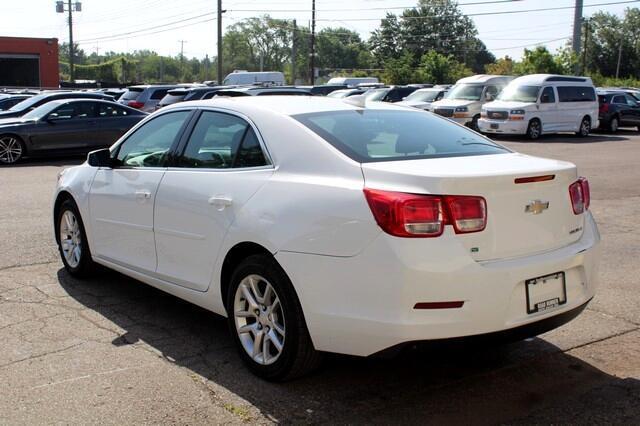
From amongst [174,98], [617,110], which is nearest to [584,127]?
[617,110]

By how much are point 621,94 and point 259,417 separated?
2916cm

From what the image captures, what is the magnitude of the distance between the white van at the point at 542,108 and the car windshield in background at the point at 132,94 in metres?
12.5

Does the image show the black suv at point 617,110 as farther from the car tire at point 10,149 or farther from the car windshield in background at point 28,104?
the car tire at point 10,149

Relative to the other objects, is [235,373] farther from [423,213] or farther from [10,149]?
[10,149]

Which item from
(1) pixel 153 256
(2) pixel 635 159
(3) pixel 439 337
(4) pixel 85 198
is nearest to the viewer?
(3) pixel 439 337

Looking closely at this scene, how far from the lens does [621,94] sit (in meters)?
29.4

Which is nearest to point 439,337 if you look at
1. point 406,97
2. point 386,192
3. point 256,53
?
point 386,192

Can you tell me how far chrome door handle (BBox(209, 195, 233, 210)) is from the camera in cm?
432

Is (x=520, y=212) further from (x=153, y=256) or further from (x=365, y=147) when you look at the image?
(x=153, y=256)

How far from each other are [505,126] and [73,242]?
19.6 m

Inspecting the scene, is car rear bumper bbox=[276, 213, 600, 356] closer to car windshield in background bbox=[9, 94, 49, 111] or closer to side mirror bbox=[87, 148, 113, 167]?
side mirror bbox=[87, 148, 113, 167]

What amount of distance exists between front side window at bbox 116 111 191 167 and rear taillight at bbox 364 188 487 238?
6.94ft

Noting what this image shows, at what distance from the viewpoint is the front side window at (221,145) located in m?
4.48

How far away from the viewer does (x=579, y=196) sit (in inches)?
168
